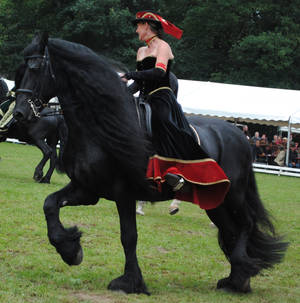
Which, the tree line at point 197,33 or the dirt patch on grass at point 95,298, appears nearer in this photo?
the dirt patch on grass at point 95,298

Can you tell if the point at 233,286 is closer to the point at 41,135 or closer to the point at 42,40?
the point at 42,40

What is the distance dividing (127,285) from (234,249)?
1.48 meters

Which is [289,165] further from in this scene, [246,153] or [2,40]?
[2,40]

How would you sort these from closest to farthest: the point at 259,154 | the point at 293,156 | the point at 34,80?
the point at 34,80
the point at 293,156
the point at 259,154

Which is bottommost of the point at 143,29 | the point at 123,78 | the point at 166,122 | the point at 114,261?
the point at 114,261

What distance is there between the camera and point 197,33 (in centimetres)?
4462

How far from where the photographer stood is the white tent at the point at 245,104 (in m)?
26.0

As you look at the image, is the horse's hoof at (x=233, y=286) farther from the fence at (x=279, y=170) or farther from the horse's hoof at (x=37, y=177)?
the fence at (x=279, y=170)

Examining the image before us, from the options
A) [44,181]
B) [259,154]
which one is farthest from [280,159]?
[44,181]

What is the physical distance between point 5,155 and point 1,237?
15.2 metres

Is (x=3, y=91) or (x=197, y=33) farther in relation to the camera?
(x=197, y=33)

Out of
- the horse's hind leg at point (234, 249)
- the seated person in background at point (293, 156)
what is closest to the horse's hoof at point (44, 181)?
the horse's hind leg at point (234, 249)

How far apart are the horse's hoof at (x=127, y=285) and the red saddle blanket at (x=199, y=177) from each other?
99cm

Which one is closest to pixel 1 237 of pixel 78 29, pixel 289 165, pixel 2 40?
pixel 289 165
